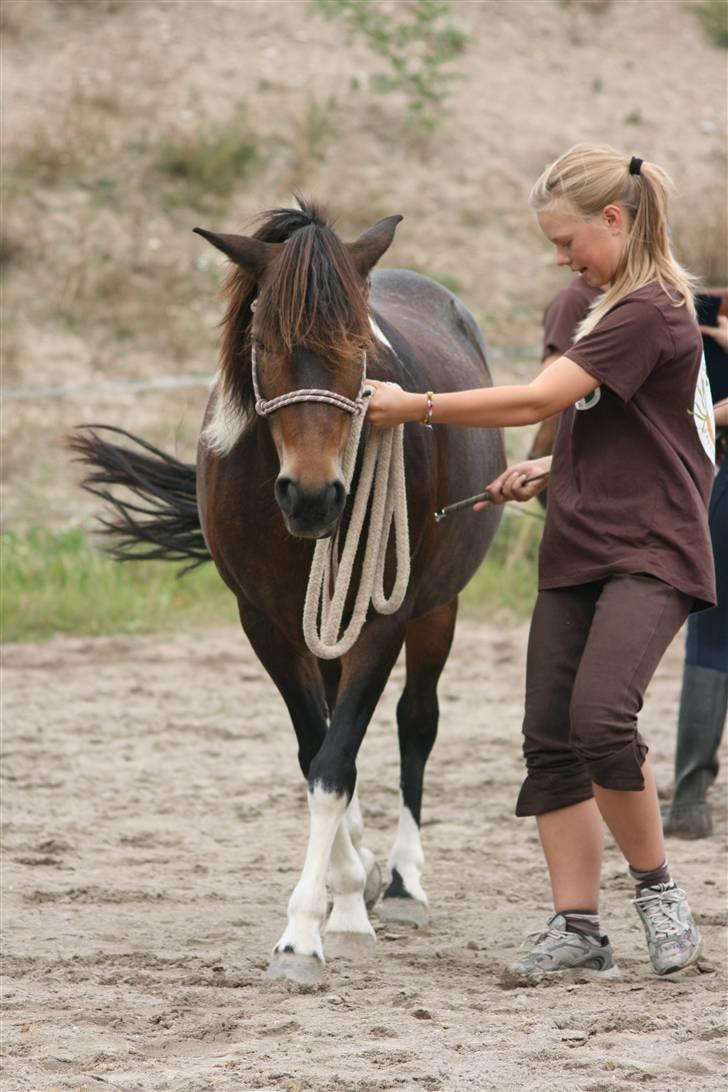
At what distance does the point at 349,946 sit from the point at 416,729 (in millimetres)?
1036

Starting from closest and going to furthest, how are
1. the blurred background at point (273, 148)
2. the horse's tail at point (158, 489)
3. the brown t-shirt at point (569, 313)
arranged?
the brown t-shirt at point (569, 313)
the horse's tail at point (158, 489)
the blurred background at point (273, 148)

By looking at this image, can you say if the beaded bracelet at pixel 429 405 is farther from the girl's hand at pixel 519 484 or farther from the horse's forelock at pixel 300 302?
the girl's hand at pixel 519 484

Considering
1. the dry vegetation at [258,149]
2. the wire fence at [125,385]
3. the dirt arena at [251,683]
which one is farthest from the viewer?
the dry vegetation at [258,149]

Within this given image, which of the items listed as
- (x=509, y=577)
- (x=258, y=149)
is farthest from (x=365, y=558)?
(x=258, y=149)

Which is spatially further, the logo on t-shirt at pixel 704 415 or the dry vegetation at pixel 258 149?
the dry vegetation at pixel 258 149

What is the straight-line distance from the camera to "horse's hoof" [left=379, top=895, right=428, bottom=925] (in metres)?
4.28

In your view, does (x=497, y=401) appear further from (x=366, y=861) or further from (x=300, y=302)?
(x=366, y=861)

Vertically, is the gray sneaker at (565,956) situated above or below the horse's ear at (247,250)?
below

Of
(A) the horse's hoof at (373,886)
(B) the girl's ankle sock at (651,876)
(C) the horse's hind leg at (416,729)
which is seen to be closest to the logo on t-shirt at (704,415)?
(B) the girl's ankle sock at (651,876)

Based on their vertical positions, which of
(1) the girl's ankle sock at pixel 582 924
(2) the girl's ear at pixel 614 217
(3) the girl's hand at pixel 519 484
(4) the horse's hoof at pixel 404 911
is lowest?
(4) the horse's hoof at pixel 404 911

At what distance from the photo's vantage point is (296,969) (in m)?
→ 3.57

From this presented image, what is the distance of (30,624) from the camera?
8250 mm

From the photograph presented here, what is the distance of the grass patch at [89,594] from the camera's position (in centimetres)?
829

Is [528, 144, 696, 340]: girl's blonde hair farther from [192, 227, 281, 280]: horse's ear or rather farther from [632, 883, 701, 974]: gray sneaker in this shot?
[632, 883, 701, 974]: gray sneaker
